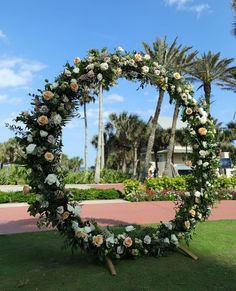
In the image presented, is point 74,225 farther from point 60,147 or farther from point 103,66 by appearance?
point 103,66

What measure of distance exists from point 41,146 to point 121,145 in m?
40.9

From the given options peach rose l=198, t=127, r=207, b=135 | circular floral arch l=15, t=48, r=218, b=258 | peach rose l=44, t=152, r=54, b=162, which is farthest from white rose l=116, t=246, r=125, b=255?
peach rose l=198, t=127, r=207, b=135

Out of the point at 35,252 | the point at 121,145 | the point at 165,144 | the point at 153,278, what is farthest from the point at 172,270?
the point at 165,144

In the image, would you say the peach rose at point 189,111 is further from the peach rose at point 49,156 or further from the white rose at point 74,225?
the white rose at point 74,225

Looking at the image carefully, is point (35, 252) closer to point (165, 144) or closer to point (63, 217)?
point (63, 217)

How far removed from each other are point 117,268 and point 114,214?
689 cm

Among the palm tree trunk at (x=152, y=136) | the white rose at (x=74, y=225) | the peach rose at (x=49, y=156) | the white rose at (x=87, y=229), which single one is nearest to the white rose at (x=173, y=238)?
the white rose at (x=87, y=229)

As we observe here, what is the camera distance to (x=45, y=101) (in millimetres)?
5828

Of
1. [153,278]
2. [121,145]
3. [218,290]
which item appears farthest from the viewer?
[121,145]

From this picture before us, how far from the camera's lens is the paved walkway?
1091 centimetres

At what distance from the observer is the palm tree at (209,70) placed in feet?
98.7

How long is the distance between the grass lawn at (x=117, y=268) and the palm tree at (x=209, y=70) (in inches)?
938

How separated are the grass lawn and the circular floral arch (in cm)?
34

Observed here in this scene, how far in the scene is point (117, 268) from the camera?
19.8 feet
